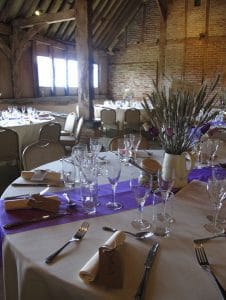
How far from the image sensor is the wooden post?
16.0ft

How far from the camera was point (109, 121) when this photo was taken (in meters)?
7.00

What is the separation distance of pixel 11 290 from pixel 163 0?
10.2 meters

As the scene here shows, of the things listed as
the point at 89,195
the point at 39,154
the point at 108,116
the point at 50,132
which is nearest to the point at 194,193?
the point at 89,195

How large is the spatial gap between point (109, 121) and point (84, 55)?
2.21 m

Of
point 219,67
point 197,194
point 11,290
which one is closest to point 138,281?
point 11,290

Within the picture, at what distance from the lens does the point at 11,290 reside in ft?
4.00

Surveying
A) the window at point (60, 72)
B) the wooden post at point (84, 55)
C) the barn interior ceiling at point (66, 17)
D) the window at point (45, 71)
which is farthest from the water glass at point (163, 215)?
the window at point (60, 72)

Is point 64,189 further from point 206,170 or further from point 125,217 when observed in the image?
point 206,170

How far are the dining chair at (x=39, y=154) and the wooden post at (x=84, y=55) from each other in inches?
111

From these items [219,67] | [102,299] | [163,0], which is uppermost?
[163,0]

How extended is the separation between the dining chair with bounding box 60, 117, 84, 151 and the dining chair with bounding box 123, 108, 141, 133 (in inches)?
76.0

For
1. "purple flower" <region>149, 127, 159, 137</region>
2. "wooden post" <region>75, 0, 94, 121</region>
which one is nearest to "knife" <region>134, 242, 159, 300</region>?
"purple flower" <region>149, 127, 159, 137</region>

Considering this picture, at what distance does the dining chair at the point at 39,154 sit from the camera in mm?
2361

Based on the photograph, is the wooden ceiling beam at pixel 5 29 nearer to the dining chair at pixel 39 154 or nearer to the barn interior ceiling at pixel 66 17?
the barn interior ceiling at pixel 66 17
